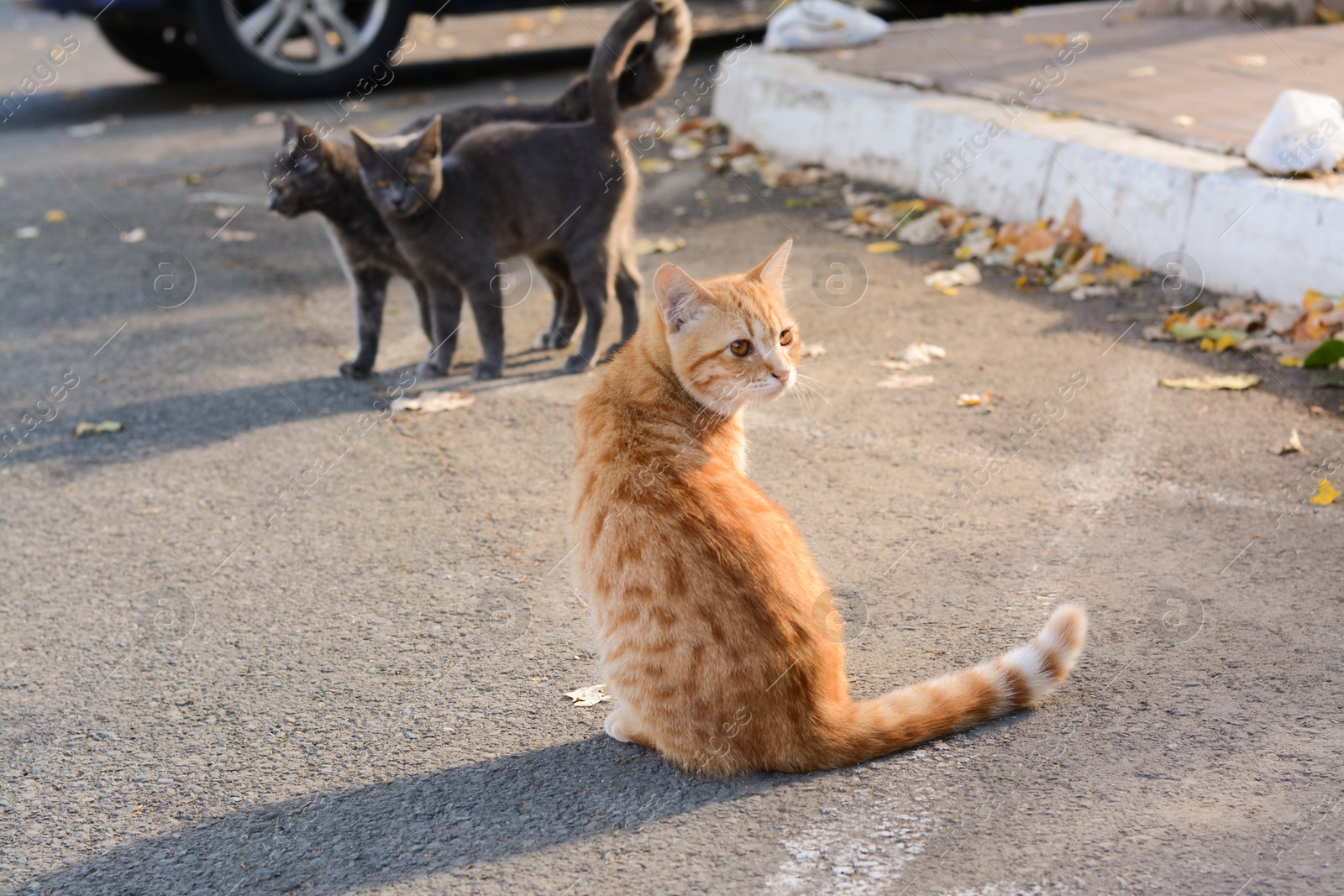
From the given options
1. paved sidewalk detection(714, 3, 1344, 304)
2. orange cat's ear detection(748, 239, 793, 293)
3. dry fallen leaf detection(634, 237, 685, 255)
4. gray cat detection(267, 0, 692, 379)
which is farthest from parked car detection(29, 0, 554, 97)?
orange cat's ear detection(748, 239, 793, 293)

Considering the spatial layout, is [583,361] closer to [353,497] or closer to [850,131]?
[353,497]

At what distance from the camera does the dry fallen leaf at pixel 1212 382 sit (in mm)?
4715

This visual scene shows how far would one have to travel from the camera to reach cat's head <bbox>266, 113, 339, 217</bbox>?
492 cm

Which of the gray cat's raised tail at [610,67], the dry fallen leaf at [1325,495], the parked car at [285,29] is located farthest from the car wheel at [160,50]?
the dry fallen leaf at [1325,495]

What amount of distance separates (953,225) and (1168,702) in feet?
13.1

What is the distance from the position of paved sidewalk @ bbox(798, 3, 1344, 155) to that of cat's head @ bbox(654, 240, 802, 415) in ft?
12.1

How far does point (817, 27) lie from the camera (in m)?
8.45

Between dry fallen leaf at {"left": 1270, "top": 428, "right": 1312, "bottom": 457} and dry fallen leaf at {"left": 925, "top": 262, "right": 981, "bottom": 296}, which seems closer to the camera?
dry fallen leaf at {"left": 1270, "top": 428, "right": 1312, "bottom": 457}

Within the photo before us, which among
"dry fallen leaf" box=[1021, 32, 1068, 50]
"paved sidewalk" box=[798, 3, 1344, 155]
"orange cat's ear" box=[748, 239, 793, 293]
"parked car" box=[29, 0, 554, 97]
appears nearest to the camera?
"orange cat's ear" box=[748, 239, 793, 293]

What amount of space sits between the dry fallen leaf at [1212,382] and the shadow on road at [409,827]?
2902 mm

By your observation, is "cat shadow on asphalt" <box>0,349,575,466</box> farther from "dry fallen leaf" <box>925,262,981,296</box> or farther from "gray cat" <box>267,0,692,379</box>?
"dry fallen leaf" <box>925,262,981,296</box>

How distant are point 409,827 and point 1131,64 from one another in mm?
6839

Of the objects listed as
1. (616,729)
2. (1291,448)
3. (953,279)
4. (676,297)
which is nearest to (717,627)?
(616,729)

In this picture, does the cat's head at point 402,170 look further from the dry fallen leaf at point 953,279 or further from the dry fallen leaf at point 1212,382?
the dry fallen leaf at point 1212,382
